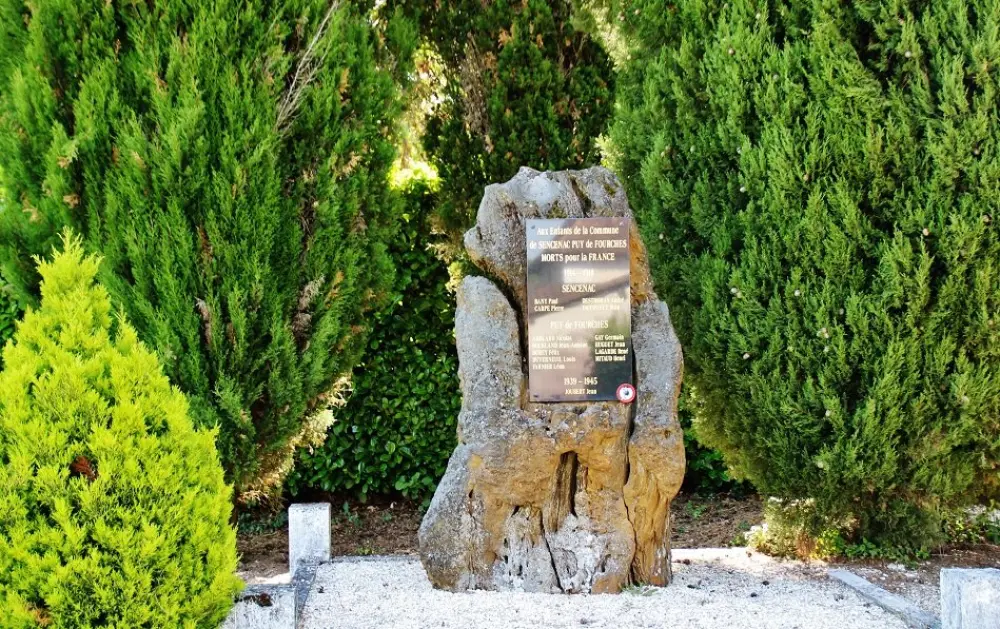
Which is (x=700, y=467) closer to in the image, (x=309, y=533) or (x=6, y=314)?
(x=309, y=533)

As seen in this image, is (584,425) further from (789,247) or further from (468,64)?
(468,64)

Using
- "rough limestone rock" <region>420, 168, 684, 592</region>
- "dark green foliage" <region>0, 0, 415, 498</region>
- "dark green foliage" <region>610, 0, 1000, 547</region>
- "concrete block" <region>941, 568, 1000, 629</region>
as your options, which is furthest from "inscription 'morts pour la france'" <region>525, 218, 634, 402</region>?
"concrete block" <region>941, 568, 1000, 629</region>

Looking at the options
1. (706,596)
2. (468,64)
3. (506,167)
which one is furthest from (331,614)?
(468,64)

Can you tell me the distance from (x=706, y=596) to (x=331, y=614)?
2.09 meters

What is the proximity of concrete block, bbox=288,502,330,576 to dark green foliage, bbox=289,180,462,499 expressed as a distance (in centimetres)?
159

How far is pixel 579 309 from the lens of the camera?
5223mm

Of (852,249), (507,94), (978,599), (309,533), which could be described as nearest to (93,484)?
(309,533)

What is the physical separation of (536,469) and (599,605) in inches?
31.2

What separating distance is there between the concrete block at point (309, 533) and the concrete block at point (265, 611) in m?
1.51

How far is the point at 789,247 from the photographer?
18.5 feet

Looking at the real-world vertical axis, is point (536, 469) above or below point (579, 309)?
below

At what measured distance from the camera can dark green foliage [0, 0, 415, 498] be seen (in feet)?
18.6

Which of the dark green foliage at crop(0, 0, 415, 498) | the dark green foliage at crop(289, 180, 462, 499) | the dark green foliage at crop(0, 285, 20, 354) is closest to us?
the dark green foliage at crop(0, 0, 415, 498)

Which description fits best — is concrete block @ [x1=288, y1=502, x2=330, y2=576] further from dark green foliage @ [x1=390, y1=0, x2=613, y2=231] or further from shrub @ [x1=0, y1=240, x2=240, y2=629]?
dark green foliage @ [x1=390, y1=0, x2=613, y2=231]
